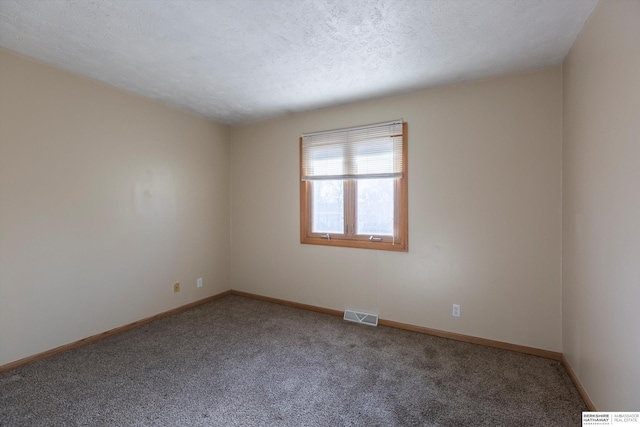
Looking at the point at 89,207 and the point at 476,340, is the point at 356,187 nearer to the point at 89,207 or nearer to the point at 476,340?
the point at 476,340

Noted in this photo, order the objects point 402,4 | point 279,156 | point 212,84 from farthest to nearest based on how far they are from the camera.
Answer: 1. point 279,156
2. point 212,84
3. point 402,4

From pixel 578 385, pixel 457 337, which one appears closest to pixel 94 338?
pixel 457 337

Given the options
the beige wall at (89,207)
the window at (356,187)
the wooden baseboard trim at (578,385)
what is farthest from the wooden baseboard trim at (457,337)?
the beige wall at (89,207)

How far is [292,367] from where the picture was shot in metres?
2.29

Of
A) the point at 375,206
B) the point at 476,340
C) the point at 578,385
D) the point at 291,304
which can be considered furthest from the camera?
the point at 291,304

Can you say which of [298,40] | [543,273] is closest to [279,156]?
[298,40]

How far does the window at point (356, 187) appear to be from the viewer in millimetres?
3055

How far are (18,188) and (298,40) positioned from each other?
2.49m

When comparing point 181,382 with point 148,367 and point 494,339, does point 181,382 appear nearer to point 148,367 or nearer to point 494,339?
point 148,367

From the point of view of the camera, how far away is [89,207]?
2695 millimetres

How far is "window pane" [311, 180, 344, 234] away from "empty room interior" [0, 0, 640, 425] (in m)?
0.05

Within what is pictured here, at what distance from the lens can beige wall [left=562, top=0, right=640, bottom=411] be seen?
1321mm

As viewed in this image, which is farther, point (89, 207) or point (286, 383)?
point (89, 207)

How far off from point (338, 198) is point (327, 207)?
7.5 inches
